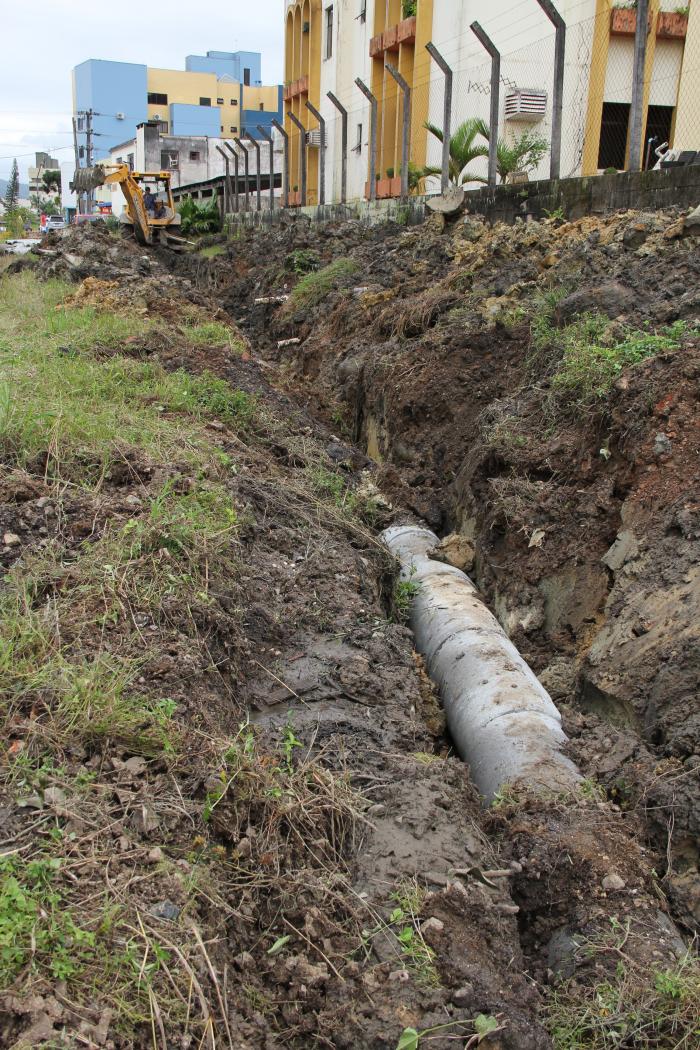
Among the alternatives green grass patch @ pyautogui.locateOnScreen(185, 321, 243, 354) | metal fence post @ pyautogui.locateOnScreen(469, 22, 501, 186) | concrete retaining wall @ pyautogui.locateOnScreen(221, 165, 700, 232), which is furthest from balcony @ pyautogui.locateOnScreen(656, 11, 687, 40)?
green grass patch @ pyautogui.locateOnScreen(185, 321, 243, 354)

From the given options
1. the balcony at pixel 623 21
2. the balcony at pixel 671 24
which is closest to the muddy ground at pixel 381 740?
the balcony at pixel 623 21

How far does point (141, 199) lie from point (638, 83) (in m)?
15.4

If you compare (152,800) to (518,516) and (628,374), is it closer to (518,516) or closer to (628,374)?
(518,516)

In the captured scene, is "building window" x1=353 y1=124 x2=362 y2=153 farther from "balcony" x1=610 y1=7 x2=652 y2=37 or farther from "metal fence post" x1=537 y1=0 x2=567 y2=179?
"metal fence post" x1=537 y1=0 x2=567 y2=179

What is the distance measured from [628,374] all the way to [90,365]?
176 inches

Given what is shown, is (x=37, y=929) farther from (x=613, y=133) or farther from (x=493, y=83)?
(x=613, y=133)

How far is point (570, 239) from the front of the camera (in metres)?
8.47

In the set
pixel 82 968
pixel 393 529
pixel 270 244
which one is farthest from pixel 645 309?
pixel 270 244

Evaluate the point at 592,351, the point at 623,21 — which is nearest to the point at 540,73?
the point at 623,21

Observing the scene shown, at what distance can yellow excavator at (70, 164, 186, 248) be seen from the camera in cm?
2003

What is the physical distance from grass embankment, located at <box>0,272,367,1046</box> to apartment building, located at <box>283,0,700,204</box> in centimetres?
910

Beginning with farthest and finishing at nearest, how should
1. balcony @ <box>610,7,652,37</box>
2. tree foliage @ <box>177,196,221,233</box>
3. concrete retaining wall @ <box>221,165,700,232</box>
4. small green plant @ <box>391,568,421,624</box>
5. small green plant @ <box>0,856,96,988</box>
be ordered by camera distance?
tree foliage @ <box>177,196,221,233</box> → balcony @ <box>610,7,652,37</box> → concrete retaining wall @ <box>221,165,700,232</box> → small green plant @ <box>391,568,421,624</box> → small green plant @ <box>0,856,96,988</box>

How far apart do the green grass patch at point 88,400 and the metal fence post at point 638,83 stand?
447 cm

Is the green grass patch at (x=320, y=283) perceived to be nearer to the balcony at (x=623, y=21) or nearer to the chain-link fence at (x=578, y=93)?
the chain-link fence at (x=578, y=93)
